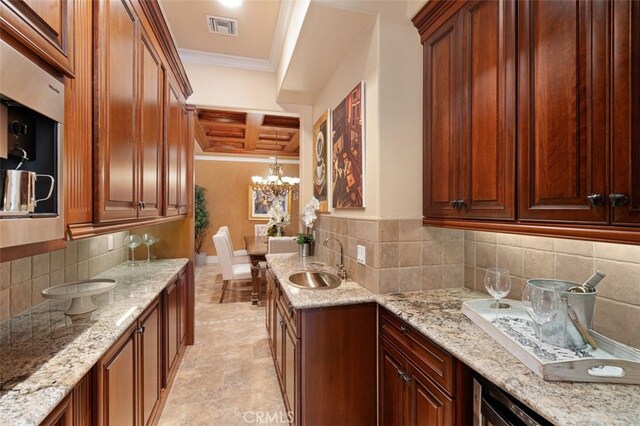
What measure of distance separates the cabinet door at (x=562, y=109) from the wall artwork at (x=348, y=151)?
0.98 m

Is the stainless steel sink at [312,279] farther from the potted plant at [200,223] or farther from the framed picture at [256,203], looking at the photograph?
the potted plant at [200,223]

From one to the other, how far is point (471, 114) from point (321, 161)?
1724mm

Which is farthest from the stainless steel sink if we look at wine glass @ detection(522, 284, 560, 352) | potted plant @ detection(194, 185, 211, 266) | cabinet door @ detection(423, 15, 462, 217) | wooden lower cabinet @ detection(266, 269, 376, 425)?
potted plant @ detection(194, 185, 211, 266)

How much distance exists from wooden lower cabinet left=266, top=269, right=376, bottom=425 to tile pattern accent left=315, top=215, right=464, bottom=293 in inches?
8.4

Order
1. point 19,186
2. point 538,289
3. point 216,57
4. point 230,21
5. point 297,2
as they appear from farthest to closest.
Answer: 1. point 216,57
2. point 230,21
3. point 297,2
4. point 538,289
5. point 19,186

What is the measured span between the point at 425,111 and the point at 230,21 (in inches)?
81.0

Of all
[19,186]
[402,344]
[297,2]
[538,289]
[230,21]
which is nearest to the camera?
[19,186]

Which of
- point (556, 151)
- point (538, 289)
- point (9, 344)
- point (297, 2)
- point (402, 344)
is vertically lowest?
point (402, 344)

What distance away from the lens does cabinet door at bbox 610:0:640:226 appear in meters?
0.81

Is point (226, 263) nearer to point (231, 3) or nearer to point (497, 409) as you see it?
point (231, 3)

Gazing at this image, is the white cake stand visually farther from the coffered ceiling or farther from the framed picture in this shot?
the framed picture

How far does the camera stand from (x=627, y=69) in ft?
2.71

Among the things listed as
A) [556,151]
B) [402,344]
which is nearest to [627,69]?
[556,151]

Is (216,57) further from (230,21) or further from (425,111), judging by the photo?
(425,111)
